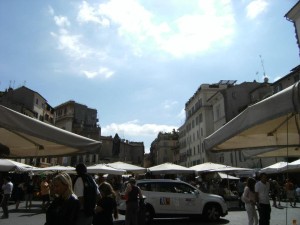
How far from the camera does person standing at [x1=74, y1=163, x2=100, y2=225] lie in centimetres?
489

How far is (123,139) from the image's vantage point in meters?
118

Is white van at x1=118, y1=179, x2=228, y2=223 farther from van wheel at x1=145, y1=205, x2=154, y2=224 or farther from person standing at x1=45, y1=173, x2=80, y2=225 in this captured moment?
person standing at x1=45, y1=173, x2=80, y2=225

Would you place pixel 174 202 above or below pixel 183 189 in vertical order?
below

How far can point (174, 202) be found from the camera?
14.0 metres

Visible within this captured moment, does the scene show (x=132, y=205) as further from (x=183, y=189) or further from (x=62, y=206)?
(x=62, y=206)

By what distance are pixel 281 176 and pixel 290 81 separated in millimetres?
10398

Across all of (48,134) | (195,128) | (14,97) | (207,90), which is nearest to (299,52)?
(48,134)

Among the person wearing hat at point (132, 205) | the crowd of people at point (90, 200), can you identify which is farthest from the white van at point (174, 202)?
the person wearing hat at point (132, 205)

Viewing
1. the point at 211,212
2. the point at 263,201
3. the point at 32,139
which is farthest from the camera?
the point at 211,212

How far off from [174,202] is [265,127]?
9.33 m

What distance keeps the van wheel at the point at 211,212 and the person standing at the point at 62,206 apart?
37.9 ft

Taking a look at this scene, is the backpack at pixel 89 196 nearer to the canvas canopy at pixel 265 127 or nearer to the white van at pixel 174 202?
the canvas canopy at pixel 265 127

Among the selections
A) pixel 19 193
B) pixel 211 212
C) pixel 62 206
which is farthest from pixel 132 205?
pixel 19 193

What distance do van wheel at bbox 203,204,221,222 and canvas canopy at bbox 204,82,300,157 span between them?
6.78 meters
